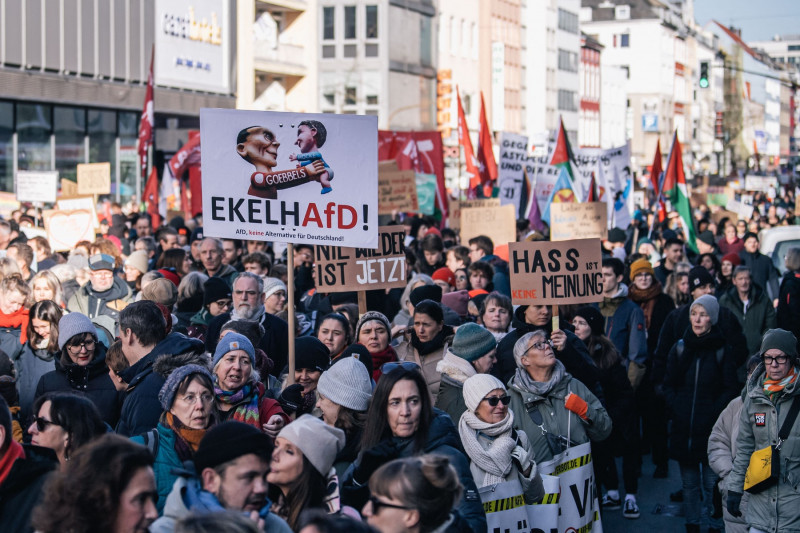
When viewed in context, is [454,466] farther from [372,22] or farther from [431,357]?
[372,22]

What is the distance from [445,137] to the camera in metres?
57.2

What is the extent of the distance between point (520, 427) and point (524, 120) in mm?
71723

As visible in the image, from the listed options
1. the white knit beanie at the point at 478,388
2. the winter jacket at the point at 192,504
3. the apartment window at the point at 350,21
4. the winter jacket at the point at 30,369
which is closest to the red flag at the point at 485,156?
the winter jacket at the point at 30,369

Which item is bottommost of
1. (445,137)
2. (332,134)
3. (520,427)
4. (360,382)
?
(520,427)

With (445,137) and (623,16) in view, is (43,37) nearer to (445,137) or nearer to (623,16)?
(445,137)

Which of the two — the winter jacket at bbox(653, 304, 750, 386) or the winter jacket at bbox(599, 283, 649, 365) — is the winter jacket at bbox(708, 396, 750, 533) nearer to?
the winter jacket at bbox(653, 304, 750, 386)

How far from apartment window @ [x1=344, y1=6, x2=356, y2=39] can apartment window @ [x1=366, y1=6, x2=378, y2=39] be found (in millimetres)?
Answer: 612

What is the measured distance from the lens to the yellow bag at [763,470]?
6.79 meters

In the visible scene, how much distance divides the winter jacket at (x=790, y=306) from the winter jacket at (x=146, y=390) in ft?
25.1

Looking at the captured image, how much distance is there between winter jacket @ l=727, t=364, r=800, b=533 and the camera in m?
6.75

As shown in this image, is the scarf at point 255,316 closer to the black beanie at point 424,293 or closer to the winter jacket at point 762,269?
the black beanie at point 424,293

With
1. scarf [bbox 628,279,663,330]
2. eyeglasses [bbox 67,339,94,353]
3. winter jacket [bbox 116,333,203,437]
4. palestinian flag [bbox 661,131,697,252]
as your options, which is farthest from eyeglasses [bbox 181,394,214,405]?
palestinian flag [bbox 661,131,697,252]

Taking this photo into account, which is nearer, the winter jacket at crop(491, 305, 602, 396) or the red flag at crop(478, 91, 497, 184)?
the winter jacket at crop(491, 305, 602, 396)

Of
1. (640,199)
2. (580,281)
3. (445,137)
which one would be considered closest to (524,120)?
(445,137)
